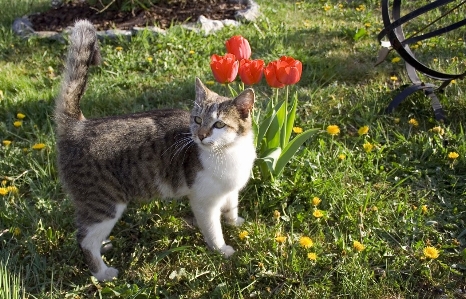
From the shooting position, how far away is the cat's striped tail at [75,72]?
2.48 m

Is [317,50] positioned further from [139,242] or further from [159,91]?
[139,242]

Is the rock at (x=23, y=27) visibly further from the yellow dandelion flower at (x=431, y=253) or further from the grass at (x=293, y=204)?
the yellow dandelion flower at (x=431, y=253)

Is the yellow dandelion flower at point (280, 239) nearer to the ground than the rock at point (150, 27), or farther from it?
nearer to the ground

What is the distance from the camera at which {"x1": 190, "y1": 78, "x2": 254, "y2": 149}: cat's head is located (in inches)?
90.6

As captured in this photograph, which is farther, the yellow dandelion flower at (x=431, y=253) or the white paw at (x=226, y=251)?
the white paw at (x=226, y=251)

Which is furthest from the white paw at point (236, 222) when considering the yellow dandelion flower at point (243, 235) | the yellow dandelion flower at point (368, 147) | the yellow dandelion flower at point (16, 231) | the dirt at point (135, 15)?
the dirt at point (135, 15)

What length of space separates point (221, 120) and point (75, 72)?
889mm

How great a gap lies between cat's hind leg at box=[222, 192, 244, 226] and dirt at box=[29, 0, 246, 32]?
307 cm

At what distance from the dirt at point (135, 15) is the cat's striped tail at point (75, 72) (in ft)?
9.18

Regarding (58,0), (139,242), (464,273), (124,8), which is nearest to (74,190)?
(139,242)

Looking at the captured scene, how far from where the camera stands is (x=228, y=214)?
284 centimetres

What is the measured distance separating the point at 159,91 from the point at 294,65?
2002 millimetres

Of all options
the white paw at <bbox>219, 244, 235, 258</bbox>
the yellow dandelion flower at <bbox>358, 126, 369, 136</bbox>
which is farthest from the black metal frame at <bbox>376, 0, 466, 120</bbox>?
the white paw at <bbox>219, 244, 235, 258</bbox>

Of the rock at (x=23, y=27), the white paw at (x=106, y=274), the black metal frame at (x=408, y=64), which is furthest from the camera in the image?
the rock at (x=23, y=27)
